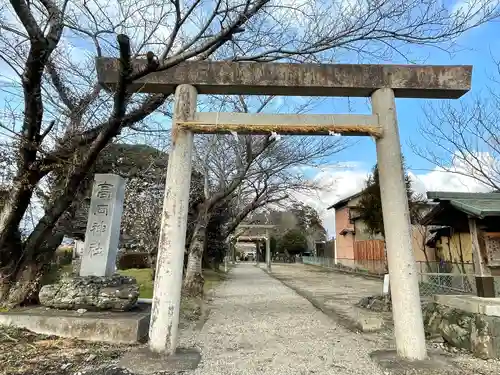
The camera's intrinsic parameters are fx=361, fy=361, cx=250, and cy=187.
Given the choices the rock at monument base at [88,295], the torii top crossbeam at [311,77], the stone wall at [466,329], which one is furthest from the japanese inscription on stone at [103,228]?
the stone wall at [466,329]

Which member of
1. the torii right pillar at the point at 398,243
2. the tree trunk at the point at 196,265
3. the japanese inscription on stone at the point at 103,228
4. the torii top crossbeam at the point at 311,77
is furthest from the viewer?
the tree trunk at the point at 196,265

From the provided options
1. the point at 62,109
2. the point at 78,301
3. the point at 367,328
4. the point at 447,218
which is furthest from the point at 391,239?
the point at 447,218

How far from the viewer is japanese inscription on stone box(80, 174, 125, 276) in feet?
20.7

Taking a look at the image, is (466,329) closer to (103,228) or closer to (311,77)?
(311,77)

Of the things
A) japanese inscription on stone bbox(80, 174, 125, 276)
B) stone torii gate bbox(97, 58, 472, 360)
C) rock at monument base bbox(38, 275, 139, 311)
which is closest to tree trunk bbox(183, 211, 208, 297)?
japanese inscription on stone bbox(80, 174, 125, 276)

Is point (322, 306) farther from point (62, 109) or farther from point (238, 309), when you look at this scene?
point (62, 109)

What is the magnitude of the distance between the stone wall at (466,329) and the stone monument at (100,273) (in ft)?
16.1

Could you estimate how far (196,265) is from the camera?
40.0ft

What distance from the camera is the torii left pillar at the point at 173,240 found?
4344 millimetres

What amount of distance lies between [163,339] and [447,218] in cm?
992

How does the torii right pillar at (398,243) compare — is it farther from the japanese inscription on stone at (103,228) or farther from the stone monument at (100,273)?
the japanese inscription on stone at (103,228)

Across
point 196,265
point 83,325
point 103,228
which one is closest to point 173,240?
point 83,325

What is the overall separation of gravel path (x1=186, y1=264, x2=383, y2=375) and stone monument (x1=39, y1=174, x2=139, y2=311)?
1478 millimetres

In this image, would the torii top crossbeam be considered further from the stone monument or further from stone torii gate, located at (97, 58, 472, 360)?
the stone monument
